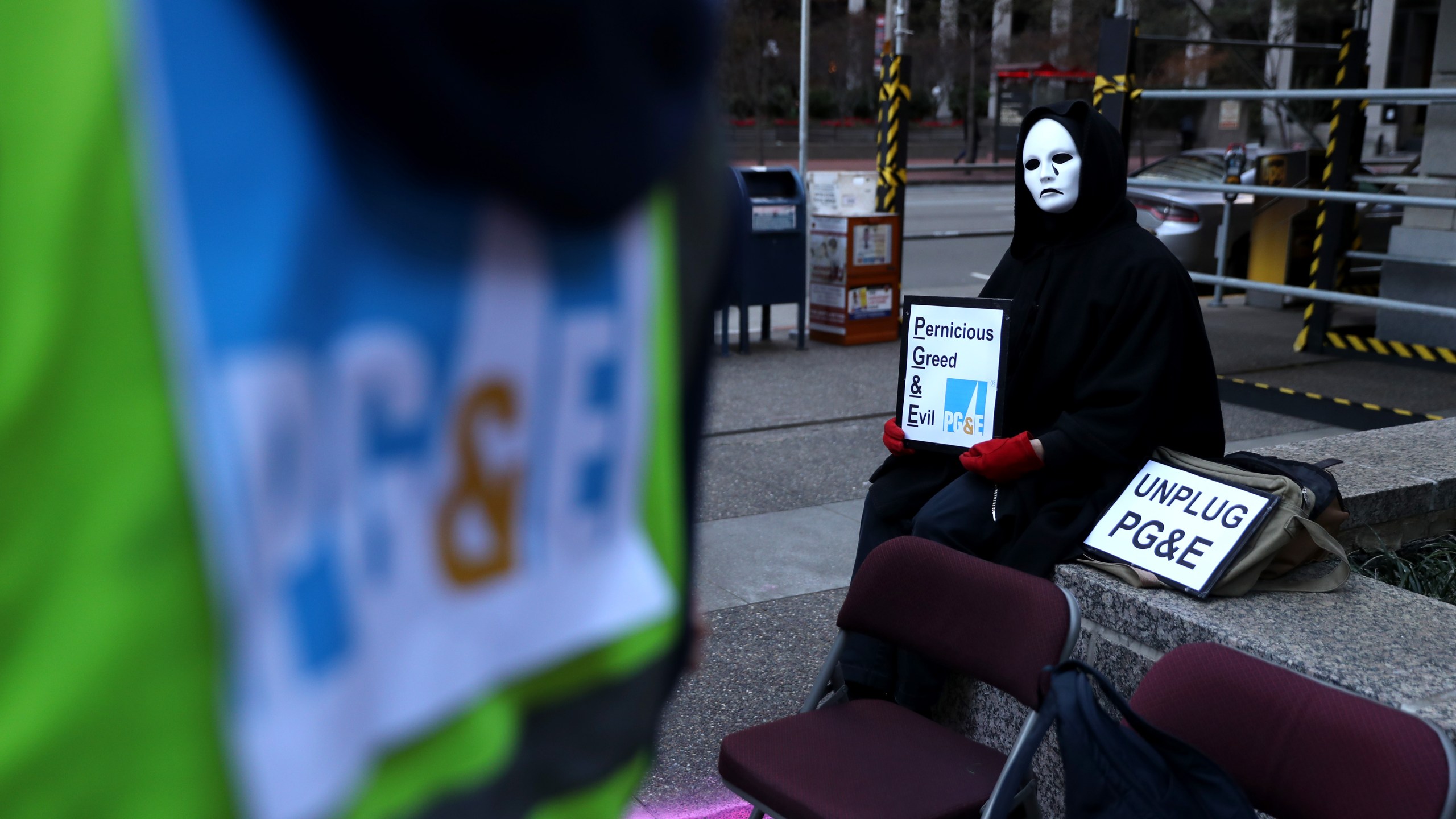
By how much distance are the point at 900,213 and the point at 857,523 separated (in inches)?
195

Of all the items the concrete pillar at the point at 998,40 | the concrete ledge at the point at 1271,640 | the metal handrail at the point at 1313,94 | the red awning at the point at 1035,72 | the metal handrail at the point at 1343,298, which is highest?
the concrete pillar at the point at 998,40

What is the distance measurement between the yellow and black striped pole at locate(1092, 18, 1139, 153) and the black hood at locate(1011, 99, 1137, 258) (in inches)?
Answer: 150

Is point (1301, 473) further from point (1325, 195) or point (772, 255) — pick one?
point (772, 255)

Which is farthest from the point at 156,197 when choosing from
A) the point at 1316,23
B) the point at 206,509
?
the point at 1316,23

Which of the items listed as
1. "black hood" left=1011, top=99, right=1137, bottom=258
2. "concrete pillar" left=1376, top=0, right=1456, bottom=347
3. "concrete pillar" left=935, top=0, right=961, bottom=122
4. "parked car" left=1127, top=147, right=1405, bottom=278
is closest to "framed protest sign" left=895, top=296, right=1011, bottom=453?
"black hood" left=1011, top=99, right=1137, bottom=258

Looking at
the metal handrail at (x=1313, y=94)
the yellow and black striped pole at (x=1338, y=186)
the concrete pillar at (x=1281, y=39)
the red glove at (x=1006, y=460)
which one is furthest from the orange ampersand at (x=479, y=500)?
the concrete pillar at (x=1281, y=39)

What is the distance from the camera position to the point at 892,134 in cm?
976

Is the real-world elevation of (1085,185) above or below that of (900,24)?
below

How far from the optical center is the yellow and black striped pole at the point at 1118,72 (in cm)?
724

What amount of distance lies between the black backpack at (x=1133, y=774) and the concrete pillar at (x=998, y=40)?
34730mm

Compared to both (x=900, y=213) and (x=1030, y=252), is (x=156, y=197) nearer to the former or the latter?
(x=1030, y=252)

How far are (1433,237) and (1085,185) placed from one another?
6.54 m

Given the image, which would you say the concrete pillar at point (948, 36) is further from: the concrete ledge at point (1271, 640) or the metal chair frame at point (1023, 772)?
the metal chair frame at point (1023, 772)

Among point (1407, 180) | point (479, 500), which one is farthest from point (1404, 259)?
point (479, 500)
